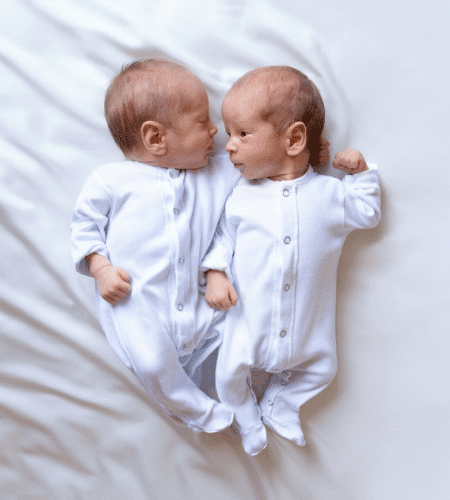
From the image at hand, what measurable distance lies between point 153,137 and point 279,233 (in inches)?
11.8

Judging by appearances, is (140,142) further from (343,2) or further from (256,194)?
(343,2)

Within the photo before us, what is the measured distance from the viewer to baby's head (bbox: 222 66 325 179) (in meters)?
0.87

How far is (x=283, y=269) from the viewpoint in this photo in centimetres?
91

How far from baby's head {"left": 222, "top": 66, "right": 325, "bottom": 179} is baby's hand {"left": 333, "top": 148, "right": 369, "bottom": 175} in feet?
0.19

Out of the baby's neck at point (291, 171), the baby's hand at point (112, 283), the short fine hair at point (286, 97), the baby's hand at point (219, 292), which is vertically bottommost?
the baby's hand at point (112, 283)

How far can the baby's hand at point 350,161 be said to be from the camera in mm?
918

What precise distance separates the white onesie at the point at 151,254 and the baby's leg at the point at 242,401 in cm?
7

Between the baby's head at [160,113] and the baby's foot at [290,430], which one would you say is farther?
the baby's foot at [290,430]

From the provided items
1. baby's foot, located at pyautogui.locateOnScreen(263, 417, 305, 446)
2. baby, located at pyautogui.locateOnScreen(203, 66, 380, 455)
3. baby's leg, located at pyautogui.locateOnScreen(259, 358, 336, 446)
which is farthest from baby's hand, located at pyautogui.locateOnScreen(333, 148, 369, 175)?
baby's foot, located at pyautogui.locateOnScreen(263, 417, 305, 446)

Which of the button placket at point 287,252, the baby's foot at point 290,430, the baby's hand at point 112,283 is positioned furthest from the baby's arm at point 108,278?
the baby's foot at point 290,430

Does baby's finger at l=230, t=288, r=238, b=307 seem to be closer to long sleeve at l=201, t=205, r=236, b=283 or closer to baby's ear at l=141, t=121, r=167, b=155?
long sleeve at l=201, t=205, r=236, b=283

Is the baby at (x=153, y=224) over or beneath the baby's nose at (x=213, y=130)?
beneath

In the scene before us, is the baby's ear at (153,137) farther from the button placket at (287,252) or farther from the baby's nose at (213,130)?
the button placket at (287,252)

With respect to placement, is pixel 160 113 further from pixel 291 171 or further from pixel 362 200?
pixel 362 200
